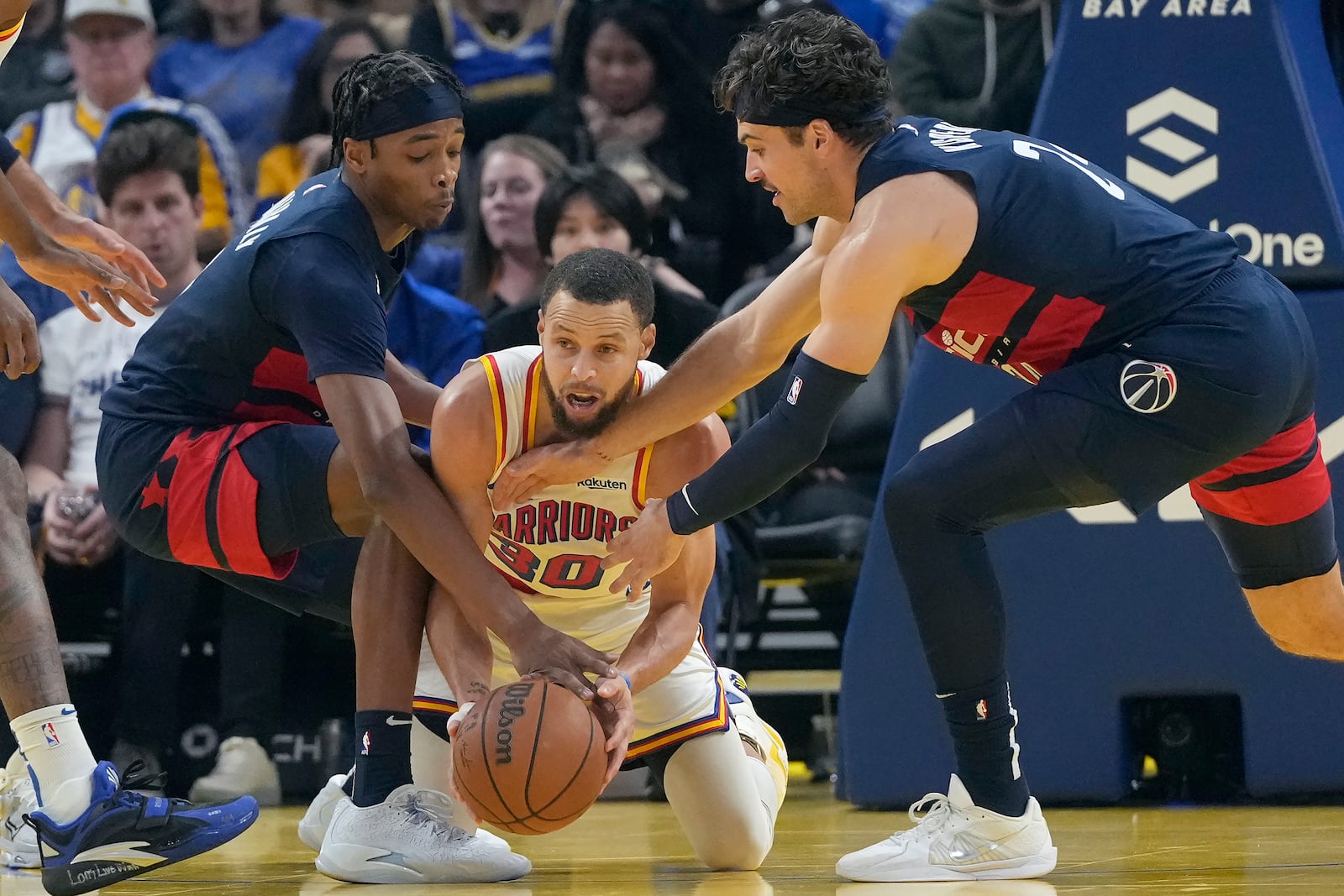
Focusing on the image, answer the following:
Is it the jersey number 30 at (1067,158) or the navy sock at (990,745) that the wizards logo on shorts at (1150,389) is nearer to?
the jersey number 30 at (1067,158)

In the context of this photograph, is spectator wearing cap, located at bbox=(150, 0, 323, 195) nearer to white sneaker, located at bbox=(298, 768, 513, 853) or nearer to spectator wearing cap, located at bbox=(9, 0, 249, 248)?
spectator wearing cap, located at bbox=(9, 0, 249, 248)

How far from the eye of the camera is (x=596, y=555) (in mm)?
4074

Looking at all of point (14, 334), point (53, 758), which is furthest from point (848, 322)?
point (53, 758)

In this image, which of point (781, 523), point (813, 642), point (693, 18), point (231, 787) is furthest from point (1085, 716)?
point (693, 18)

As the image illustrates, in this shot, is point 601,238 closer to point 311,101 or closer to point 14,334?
point 311,101

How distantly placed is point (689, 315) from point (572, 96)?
55.3 inches

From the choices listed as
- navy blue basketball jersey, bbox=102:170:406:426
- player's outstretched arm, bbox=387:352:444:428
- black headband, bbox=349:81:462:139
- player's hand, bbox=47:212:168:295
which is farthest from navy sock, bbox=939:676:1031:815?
player's hand, bbox=47:212:168:295

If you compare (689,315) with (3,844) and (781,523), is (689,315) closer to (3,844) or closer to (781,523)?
(781,523)

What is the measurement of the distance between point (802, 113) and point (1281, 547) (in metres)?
1.59

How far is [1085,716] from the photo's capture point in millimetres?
5113

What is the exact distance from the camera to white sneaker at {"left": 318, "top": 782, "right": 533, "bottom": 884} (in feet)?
11.7

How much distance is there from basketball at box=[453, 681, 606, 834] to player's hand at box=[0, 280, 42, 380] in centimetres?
122

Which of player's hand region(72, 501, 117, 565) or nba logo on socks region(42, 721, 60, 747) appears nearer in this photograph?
nba logo on socks region(42, 721, 60, 747)

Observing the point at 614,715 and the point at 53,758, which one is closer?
the point at 53,758
